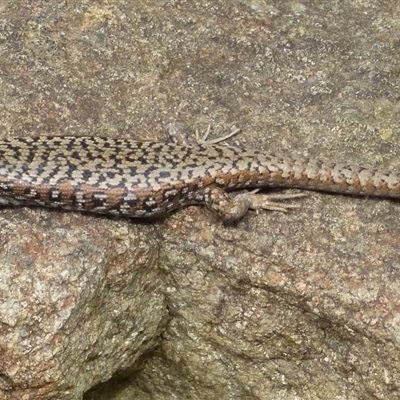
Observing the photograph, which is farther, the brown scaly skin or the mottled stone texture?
the brown scaly skin

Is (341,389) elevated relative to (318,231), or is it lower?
lower

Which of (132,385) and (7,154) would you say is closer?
(7,154)

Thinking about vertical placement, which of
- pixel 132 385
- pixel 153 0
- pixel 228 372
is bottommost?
pixel 132 385

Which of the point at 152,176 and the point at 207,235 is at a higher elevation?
the point at 152,176

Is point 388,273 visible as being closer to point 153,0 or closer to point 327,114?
point 327,114

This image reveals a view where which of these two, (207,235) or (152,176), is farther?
(207,235)

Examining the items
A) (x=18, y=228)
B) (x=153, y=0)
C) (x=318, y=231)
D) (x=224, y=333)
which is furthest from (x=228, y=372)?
(x=153, y=0)

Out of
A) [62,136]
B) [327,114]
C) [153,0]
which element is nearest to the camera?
[62,136]

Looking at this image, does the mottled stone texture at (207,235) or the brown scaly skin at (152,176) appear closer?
the mottled stone texture at (207,235)
